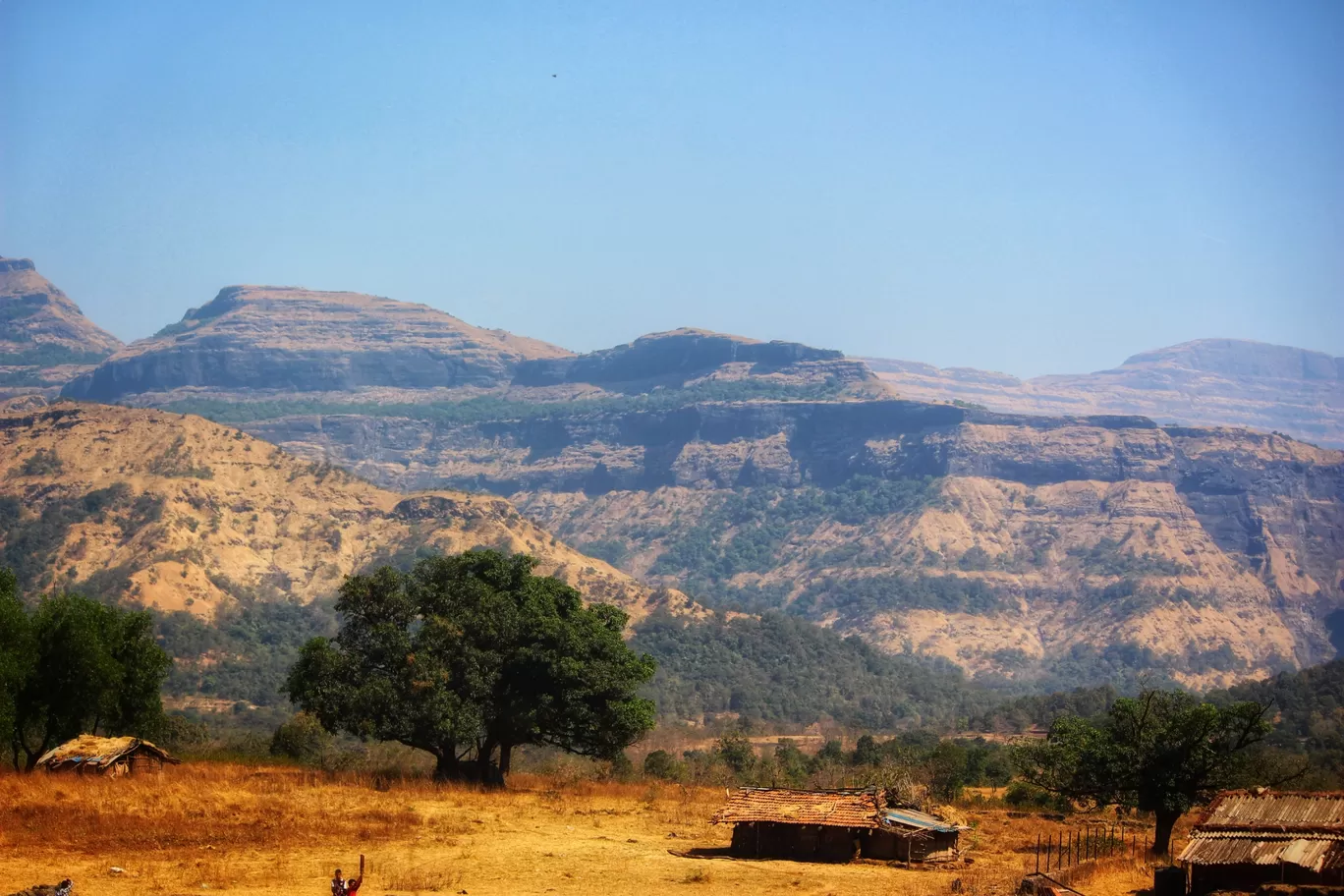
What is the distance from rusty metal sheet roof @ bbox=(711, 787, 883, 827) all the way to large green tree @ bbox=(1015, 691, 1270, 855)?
20.0 feet

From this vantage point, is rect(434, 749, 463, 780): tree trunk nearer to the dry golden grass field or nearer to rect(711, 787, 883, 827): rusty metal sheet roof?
the dry golden grass field

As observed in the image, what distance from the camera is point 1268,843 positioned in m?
26.5

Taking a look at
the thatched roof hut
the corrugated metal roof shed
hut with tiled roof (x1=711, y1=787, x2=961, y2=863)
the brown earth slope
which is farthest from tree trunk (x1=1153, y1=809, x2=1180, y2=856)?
the brown earth slope

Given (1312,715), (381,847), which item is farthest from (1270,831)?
(1312,715)

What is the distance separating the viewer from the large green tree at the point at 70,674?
40531 millimetres

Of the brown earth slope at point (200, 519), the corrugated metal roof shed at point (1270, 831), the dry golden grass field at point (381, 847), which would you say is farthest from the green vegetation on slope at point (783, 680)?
the corrugated metal roof shed at point (1270, 831)

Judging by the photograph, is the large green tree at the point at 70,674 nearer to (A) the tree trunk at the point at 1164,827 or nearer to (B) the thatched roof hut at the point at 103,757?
(B) the thatched roof hut at the point at 103,757

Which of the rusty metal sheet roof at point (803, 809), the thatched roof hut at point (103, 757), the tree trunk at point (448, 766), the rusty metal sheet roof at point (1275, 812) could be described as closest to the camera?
the rusty metal sheet roof at point (1275, 812)

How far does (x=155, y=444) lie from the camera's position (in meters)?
157

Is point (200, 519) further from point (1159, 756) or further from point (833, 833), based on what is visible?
point (1159, 756)

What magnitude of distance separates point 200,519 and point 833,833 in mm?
124172

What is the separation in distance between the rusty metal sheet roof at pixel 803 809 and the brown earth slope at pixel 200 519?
99728mm

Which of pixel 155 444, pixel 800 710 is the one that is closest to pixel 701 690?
pixel 800 710

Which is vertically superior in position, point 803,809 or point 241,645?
point 803,809
